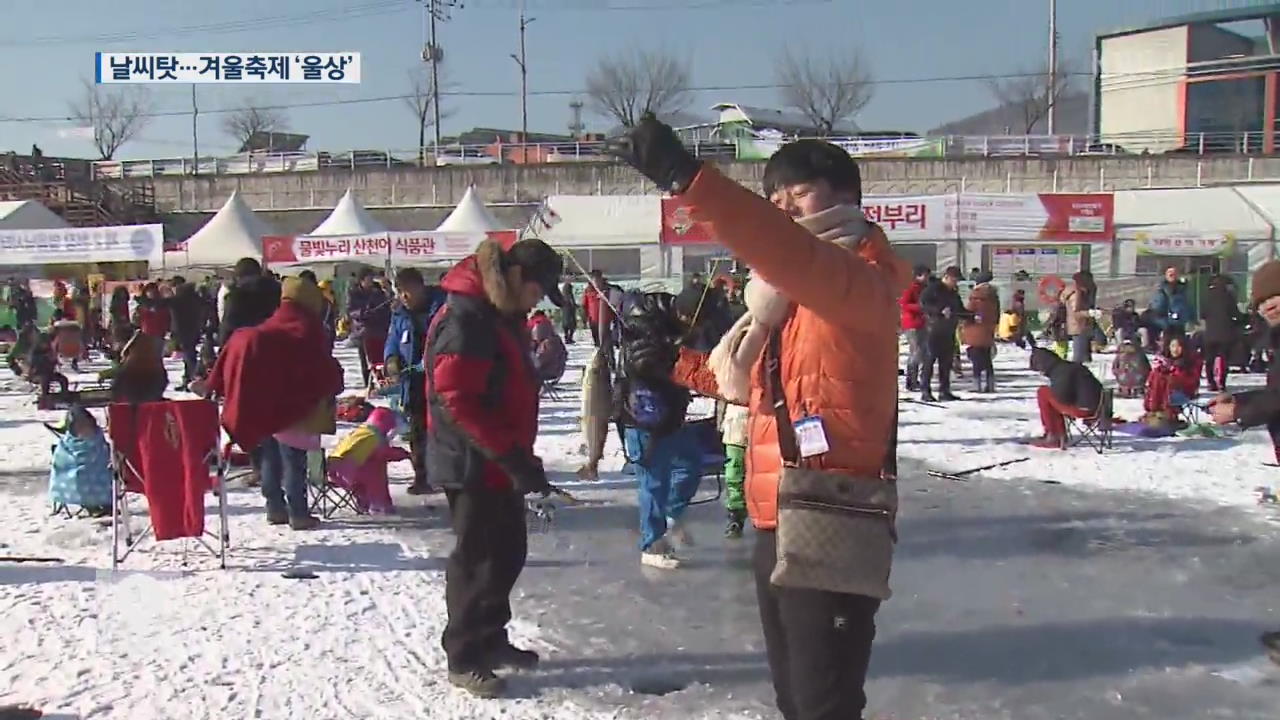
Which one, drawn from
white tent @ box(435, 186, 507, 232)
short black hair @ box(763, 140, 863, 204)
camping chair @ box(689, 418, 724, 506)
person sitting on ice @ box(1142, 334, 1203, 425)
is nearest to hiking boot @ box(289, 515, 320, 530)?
camping chair @ box(689, 418, 724, 506)

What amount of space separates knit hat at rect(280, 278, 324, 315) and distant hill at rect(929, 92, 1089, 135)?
167 feet

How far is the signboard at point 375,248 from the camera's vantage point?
21.8m

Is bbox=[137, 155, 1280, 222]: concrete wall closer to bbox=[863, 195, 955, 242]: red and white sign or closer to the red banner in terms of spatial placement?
the red banner

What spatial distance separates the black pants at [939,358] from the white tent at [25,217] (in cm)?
2357

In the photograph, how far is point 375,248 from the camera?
868 inches

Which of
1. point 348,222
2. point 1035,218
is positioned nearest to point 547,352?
point 1035,218

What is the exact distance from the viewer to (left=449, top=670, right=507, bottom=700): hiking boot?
381cm

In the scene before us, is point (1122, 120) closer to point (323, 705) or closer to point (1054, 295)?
point (1054, 295)

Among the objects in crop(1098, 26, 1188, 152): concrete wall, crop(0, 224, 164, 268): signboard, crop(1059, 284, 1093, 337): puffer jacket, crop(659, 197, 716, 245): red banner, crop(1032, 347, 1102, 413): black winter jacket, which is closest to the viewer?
crop(1032, 347, 1102, 413): black winter jacket

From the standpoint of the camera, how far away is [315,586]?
5.12 metres

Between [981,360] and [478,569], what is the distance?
10.2 meters

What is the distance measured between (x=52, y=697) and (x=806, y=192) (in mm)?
3188

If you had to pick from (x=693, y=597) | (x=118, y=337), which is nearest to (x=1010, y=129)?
(x=118, y=337)

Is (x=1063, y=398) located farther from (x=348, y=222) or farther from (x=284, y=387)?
(x=348, y=222)
